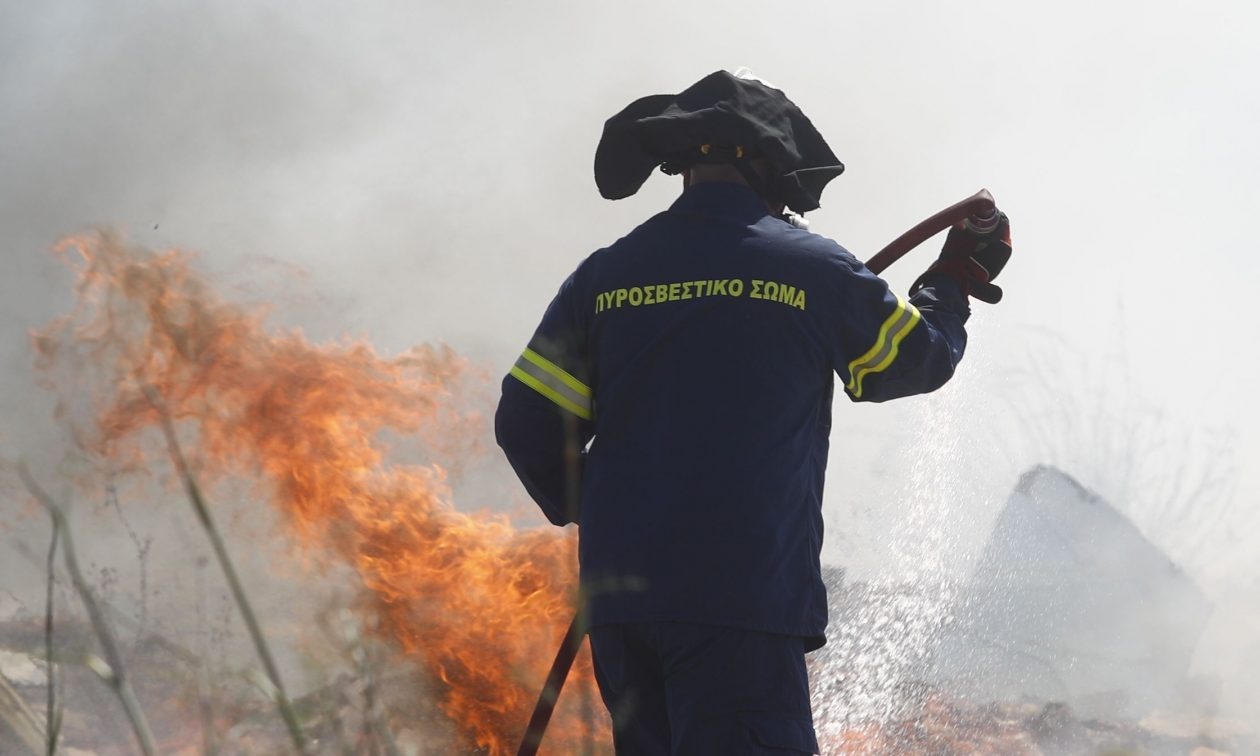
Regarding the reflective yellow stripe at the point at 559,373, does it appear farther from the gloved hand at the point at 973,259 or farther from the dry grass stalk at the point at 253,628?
the dry grass stalk at the point at 253,628

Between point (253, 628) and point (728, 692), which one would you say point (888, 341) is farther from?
point (253, 628)

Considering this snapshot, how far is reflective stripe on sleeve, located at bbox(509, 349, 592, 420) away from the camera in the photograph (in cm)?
237

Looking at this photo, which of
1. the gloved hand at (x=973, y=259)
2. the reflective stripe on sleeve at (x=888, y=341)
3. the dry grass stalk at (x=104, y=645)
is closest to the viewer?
the dry grass stalk at (x=104, y=645)

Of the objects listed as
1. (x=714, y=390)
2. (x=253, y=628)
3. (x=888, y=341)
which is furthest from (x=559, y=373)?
(x=253, y=628)

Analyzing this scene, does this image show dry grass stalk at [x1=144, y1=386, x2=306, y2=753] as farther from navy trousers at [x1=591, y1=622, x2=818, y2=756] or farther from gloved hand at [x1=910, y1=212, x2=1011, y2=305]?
gloved hand at [x1=910, y1=212, x2=1011, y2=305]

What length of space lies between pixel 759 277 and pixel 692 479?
40 cm

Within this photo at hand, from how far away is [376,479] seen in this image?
5.24m

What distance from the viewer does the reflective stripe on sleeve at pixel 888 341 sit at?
2227 mm

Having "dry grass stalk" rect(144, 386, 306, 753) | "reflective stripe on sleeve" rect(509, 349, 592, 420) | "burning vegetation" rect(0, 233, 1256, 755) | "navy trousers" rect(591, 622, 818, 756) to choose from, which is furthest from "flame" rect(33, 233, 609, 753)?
"dry grass stalk" rect(144, 386, 306, 753)

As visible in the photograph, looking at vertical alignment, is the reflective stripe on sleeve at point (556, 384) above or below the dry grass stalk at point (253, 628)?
above

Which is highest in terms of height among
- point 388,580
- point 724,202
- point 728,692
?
point 724,202

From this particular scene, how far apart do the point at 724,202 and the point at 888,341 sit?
1.41ft

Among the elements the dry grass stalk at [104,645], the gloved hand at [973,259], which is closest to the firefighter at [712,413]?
the gloved hand at [973,259]

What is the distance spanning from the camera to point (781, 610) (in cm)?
208
